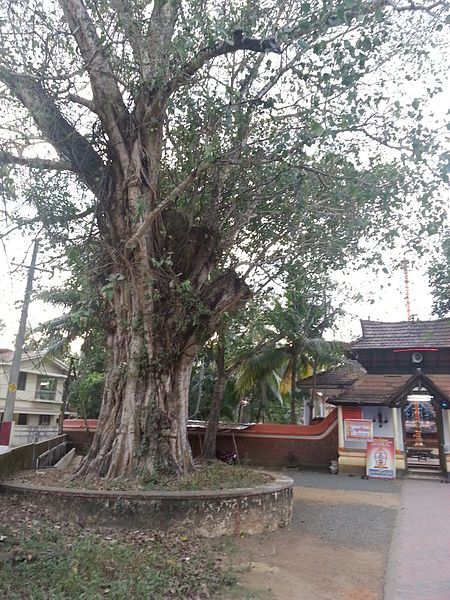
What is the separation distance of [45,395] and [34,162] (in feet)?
98.5

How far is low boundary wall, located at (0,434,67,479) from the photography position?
816 centimetres

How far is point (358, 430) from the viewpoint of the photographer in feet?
49.6

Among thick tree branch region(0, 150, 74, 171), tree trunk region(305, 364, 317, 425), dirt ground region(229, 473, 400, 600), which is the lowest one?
dirt ground region(229, 473, 400, 600)

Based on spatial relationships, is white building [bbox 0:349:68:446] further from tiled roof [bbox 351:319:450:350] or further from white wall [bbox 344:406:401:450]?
white wall [bbox 344:406:401:450]

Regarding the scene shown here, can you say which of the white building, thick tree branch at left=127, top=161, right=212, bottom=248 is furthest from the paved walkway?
the white building

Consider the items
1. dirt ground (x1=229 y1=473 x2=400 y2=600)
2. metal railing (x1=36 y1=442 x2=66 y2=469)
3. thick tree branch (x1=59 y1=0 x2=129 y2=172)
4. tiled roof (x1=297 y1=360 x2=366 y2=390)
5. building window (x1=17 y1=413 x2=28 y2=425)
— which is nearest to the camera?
dirt ground (x1=229 y1=473 x2=400 y2=600)

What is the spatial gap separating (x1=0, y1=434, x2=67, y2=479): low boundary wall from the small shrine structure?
346 inches

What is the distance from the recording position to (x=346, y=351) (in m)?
18.2

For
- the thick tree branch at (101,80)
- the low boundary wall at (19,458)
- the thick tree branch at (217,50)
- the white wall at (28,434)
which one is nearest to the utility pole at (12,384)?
the low boundary wall at (19,458)

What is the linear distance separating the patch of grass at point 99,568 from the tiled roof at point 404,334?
12657 millimetres

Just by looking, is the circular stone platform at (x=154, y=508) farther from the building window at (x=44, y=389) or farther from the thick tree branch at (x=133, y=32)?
the building window at (x=44, y=389)

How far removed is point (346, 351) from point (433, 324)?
3.15 meters

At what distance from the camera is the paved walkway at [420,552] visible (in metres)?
5.03

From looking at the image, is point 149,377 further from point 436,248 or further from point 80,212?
point 436,248
